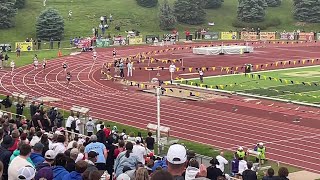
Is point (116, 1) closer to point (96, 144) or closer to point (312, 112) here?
point (312, 112)

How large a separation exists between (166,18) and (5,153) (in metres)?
76.5

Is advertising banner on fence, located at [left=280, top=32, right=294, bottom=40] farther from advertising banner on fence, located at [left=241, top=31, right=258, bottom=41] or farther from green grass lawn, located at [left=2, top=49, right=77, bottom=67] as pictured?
green grass lawn, located at [left=2, top=49, right=77, bottom=67]

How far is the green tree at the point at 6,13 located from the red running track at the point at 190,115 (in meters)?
27.1

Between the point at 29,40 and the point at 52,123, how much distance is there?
5206 centimetres

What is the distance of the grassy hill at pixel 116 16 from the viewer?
82.5 metres

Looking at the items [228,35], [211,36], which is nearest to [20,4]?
[211,36]

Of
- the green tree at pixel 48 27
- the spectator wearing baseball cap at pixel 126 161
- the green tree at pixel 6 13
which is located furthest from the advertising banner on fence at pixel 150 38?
the spectator wearing baseball cap at pixel 126 161

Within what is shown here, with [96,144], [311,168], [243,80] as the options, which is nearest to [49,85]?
[243,80]

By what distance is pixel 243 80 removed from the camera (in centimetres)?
4897

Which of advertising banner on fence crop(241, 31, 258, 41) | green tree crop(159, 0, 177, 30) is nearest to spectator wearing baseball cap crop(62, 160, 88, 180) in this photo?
advertising banner on fence crop(241, 31, 258, 41)

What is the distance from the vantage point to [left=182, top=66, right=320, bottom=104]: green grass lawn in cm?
4197

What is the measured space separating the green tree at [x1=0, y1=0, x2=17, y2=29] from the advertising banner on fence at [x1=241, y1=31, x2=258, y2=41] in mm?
31046

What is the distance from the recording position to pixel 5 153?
42.6ft

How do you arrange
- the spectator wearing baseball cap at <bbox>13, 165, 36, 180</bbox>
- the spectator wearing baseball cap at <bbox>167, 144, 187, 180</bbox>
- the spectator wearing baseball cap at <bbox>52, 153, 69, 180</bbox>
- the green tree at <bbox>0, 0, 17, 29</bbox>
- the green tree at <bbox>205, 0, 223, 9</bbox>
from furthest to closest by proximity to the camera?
the green tree at <bbox>205, 0, 223, 9</bbox> < the green tree at <bbox>0, 0, 17, 29</bbox> < the spectator wearing baseball cap at <bbox>52, 153, 69, 180</bbox> < the spectator wearing baseball cap at <bbox>13, 165, 36, 180</bbox> < the spectator wearing baseball cap at <bbox>167, 144, 187, 180</bbox>
